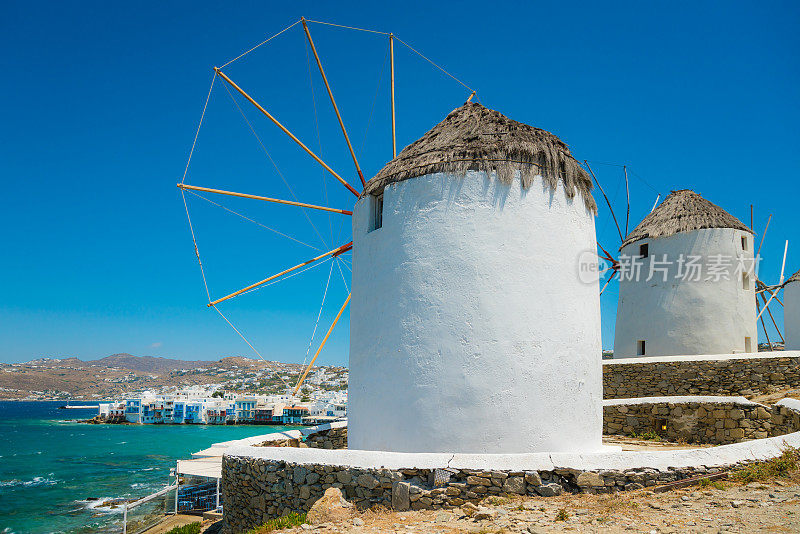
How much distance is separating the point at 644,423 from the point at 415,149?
283 inches

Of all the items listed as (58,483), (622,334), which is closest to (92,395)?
(58,483)

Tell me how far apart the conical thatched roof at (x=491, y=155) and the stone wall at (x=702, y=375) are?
6.45 metres

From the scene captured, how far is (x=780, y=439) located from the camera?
6566mm

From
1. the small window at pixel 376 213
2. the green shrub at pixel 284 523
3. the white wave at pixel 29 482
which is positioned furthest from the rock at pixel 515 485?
the white wave at pixel 29 482

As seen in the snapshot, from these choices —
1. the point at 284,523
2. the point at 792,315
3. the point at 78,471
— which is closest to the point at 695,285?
the point at 792,315

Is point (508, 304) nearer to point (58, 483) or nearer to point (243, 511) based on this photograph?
point (243, 511)

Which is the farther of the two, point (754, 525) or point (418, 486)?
point (418, 486)

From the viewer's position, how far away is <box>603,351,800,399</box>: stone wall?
39.1ft

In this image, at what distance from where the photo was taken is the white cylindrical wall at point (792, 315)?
18.8 metres

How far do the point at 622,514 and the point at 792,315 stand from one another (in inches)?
712

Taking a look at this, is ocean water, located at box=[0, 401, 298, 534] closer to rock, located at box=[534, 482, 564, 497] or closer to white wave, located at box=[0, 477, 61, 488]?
white wave, located at box=[0, 477, 61, 488]

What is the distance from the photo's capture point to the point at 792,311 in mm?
19031

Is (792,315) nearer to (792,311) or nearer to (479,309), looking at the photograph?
(792,311)

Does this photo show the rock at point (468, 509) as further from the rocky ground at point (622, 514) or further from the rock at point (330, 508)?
the rock at point (330, 508)
